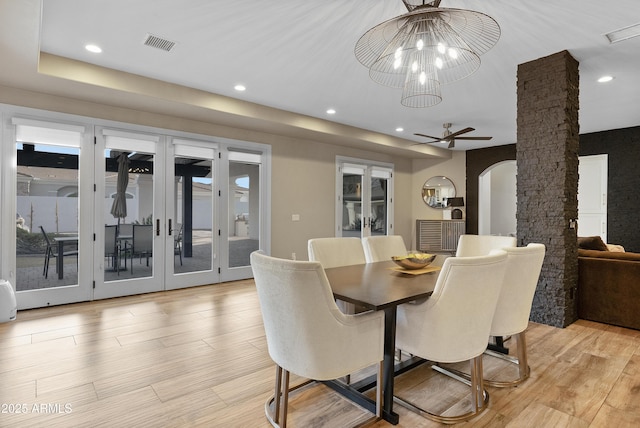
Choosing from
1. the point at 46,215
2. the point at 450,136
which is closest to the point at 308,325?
the point at 46,215

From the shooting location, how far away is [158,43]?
10.9 feet

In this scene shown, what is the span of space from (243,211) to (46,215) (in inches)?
104

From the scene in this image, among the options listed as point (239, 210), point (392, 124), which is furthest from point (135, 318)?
point (392, 124)

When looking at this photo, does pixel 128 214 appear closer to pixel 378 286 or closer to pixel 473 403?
pixel 378 286

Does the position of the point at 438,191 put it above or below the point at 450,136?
below

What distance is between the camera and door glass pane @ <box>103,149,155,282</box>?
4.69m

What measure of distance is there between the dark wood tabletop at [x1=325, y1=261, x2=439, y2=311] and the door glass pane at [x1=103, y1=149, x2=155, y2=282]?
3.44 meters

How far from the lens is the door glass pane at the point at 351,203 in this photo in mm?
7406

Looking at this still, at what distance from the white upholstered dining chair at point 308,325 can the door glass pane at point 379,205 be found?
6.29 meters

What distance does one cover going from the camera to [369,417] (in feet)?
6.58

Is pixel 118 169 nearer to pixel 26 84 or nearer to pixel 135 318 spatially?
pixel 26 84

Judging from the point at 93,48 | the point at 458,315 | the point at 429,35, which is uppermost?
the point at 93,48

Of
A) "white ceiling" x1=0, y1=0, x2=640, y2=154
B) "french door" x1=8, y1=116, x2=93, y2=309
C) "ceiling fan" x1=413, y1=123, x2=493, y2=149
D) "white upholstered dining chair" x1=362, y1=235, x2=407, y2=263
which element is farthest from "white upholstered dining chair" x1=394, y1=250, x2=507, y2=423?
"french door" x1=8, y1=116, x2=93, y2=309

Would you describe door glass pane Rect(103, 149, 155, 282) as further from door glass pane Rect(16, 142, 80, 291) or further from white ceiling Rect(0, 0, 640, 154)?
white ceiling Rect(0, 0, 640, 154)
